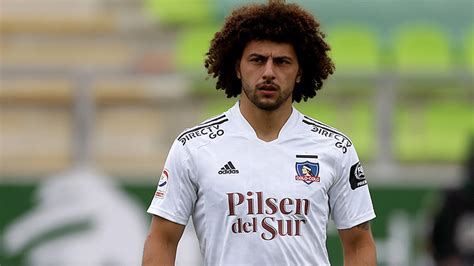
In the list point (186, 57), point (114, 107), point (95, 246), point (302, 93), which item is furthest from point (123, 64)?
point (302, 93)

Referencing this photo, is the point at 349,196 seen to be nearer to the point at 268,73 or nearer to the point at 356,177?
the point at 356,177

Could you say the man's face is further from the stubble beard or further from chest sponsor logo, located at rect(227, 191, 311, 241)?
chest sponsor logo, located at rect(227, 191, 311, 241)

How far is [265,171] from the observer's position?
4.78 metres

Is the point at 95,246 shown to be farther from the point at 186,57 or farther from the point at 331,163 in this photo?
the point at 331,163

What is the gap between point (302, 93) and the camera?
16.6 ft

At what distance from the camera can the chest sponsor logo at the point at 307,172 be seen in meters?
4.78

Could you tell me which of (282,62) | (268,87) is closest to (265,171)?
(268,87)

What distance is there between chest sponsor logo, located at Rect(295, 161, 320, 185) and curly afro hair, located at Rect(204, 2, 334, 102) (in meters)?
0.36

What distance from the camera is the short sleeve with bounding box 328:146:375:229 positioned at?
4.89 m

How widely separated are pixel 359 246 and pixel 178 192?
29.0 inches

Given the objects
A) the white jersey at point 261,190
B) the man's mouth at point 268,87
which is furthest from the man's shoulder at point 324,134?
the man's mouth at point 268,87

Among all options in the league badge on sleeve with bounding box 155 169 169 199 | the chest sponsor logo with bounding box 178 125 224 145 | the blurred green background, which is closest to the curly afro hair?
the chest sponsor logo with bounding box 178 125 224 145

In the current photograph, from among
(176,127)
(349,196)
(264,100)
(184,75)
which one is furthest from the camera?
(176,127)

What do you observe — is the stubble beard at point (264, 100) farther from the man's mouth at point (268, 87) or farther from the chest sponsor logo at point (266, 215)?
the chest sponsor logo at point (266, 215)
